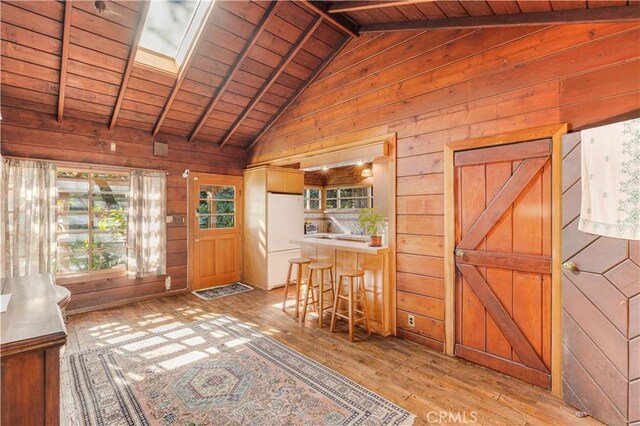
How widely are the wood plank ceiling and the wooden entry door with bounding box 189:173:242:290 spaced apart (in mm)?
1059

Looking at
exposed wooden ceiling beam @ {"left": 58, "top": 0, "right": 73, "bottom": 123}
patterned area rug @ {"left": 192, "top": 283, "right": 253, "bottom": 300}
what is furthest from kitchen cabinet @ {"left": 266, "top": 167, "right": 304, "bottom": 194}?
exposed wooden ceiling beam @ {"left": 58, "top": 0, "right": 73, "bottom": 123}

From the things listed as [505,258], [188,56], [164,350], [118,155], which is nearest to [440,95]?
[505,258]

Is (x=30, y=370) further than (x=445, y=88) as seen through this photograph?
No

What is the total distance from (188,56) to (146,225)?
2.50m

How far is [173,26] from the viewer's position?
3361 mm

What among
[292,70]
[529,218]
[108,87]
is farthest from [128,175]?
[529,218]

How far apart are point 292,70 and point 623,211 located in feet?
12.4

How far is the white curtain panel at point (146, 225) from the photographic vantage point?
4344mm

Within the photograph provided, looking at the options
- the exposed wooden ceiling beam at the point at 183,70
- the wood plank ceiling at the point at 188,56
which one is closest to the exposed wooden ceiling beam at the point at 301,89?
the wood plank ceiling at the point at 188,56

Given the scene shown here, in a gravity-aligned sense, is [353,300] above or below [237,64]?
below

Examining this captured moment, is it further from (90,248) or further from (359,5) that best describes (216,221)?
(359,5)

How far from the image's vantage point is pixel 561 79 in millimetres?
2244

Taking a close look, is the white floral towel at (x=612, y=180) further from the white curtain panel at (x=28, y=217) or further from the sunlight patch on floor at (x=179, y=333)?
the white curtain panel at (x=28, y=217)

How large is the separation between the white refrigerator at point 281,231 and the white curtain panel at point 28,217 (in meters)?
2.86
